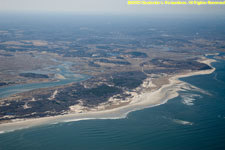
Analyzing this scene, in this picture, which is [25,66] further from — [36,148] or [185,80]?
[36,148]

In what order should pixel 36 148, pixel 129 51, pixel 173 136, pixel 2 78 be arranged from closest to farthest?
pixel 36 148 → pixel 173 136 → pixel 2 78 → pixel 129 51

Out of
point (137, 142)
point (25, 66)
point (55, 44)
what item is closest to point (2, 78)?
point (25, 66)

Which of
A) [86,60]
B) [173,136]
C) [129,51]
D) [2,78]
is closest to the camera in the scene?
[173,136]

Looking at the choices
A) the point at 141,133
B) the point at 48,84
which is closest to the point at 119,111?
the point at 141,133

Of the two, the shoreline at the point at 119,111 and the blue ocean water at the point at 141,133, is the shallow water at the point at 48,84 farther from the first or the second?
the blue ocean water at the point at 141,133

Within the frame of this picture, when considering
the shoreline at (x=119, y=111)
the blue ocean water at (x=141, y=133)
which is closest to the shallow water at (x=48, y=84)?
the shoreline at (x=119, y=111)

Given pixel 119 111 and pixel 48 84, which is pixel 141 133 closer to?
pixel 119 111
